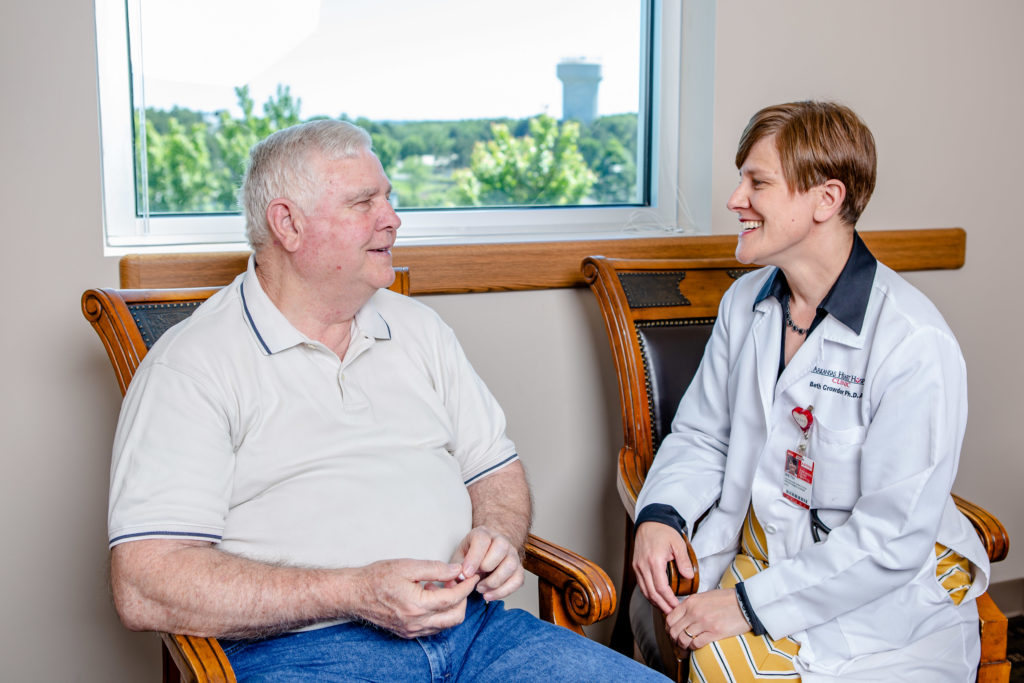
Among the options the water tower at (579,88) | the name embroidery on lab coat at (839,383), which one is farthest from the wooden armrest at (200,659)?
the water tower at (579,88)

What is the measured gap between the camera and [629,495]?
1.97 m

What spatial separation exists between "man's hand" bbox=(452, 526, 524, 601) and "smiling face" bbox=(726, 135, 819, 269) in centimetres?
67

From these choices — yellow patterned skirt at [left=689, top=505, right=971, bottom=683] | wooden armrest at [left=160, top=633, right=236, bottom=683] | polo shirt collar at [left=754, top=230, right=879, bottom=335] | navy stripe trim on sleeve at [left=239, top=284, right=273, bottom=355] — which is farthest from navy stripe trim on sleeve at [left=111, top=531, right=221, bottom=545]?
polo shirt collar at [left=754, top=230, right=879, bottom=335]

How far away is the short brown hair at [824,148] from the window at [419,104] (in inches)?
36.4

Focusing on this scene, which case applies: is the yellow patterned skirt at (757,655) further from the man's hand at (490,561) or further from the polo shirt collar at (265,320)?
the polo shirt collar at (265,320)

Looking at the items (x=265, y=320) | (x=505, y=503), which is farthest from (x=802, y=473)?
(x=265, y=320)

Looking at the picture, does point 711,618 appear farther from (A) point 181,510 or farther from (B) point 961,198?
(B) point 961,198

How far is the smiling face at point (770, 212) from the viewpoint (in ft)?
5.47

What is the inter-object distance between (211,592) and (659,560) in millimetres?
766

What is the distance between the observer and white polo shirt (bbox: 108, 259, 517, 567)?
139 centimetres

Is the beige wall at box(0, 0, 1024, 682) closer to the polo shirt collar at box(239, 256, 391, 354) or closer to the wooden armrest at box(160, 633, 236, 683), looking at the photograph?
the polo shirt collar at box(239, 256, 391, 354)

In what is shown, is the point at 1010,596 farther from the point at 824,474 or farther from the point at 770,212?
the point at 770,212

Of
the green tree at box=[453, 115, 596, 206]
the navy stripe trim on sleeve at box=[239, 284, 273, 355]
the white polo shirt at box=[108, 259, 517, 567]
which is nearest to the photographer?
the white polo shirt at box=[108, 259, 517, 567]

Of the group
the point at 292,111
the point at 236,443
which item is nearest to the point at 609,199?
the point at 292,111
